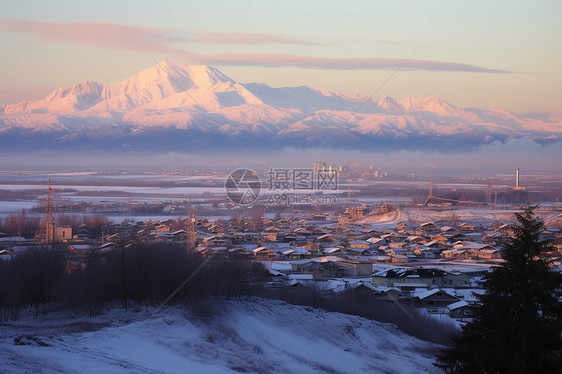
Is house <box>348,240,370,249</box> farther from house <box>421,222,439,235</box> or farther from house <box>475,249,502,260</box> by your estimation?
house <box>421,222,439,235</box>

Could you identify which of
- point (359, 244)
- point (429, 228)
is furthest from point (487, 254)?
point (429, 228)

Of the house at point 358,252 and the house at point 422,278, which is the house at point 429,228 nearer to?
the house at point 358,252

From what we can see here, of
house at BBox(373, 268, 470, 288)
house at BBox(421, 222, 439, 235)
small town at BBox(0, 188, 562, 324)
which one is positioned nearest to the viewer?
small town at BBox(0, 188, 562, 324)

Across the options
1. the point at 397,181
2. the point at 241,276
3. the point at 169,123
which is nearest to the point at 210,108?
the point at 169,123

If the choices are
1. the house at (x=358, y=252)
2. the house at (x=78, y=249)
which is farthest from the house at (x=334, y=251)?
the house at (x=78, y=249)

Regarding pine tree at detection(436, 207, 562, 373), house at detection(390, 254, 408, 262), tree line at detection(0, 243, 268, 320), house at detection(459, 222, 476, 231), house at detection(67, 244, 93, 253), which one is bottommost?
house at detection(390, 254, 408, 262)

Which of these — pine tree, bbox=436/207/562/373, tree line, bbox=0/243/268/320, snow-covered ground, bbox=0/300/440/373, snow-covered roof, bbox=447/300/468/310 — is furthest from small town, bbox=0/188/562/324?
pine tree, bbox=436/207/562/373

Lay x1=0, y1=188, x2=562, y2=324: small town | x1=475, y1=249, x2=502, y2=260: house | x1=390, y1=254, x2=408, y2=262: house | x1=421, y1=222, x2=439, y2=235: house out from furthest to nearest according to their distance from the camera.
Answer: x1=421, y1=222, x2=439, y2=235: house, x1=475, y1=249, x2=502, y2=260: house, x1=390, y1=254, x2=408, y2=262: house, x1=0, y1=188, x2=562, y2=324: small town

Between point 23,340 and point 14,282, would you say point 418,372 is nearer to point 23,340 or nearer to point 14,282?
point 23,340
